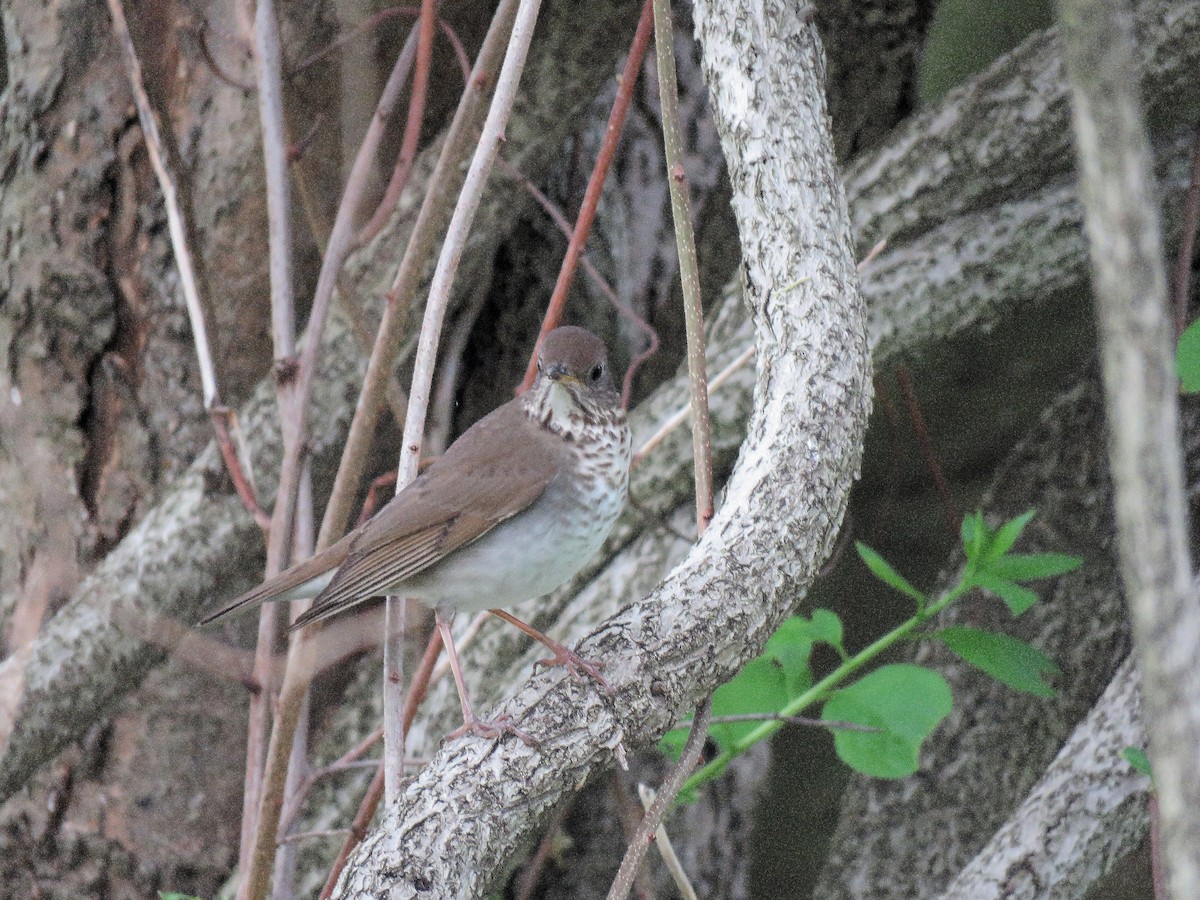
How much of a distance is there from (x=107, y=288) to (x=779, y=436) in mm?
2225

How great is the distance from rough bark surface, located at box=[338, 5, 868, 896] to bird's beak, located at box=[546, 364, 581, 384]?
71cm

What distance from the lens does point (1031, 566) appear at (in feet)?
7.91

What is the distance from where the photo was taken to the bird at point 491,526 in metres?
2.47

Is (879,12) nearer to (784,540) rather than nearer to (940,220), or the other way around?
(940,220)

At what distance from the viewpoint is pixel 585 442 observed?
2.68 meters

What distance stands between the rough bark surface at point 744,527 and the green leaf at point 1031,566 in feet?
2.30

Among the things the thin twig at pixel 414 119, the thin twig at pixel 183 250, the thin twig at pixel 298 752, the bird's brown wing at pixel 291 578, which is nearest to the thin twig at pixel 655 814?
the bird's brown wing at pixel 291 578

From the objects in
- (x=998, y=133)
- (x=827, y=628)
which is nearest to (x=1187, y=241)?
(x=998, y=133)

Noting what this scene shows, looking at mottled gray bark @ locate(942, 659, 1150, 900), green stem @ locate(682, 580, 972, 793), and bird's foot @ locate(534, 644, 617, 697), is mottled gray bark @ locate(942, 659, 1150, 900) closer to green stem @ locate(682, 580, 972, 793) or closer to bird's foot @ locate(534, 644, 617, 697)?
green stem @ locate(682, 580, 972, 793)

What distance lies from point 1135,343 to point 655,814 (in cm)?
117

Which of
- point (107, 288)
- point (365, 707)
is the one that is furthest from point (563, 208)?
point (365, 707)

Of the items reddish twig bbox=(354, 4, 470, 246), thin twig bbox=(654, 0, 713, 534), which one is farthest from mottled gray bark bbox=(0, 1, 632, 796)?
thin twig bbox=(654, 0, 713, 534)

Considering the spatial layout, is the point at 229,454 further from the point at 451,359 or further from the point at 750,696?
the point at 750,696

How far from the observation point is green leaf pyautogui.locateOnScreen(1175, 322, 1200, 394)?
2.34m
